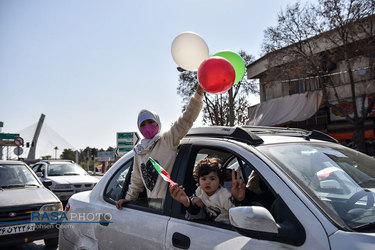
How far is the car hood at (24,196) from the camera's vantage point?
16.7ft

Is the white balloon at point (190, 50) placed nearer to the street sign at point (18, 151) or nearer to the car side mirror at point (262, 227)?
the car side mirror at point (262, 227)

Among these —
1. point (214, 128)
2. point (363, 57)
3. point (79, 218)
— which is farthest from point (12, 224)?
point (363, 57)

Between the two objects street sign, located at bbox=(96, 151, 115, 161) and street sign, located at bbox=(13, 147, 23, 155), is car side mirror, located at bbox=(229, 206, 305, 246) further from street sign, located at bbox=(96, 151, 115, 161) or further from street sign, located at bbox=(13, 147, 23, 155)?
street sign, located at bbox=(96, 151, 115, 161)

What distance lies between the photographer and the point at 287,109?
64.0 feet

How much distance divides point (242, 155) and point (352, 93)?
15.9 metres

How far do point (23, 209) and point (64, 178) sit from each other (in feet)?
18.2

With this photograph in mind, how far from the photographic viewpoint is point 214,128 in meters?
2.46

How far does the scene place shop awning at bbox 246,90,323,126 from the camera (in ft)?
59.5

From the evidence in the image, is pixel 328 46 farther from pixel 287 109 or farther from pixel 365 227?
pixel 365 227

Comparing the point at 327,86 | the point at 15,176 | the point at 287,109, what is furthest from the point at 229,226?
the point at 287,109

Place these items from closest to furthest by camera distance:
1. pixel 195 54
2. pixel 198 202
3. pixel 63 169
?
pixel 198 202, pixel 195 54, pixel 63 169

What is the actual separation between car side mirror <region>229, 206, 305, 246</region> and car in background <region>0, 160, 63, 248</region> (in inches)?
176

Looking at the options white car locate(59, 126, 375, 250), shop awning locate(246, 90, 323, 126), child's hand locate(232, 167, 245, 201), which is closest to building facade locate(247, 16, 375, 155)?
shop awning locate(246, 90, 323, 126)

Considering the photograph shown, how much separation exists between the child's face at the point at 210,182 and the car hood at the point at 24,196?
404cm
